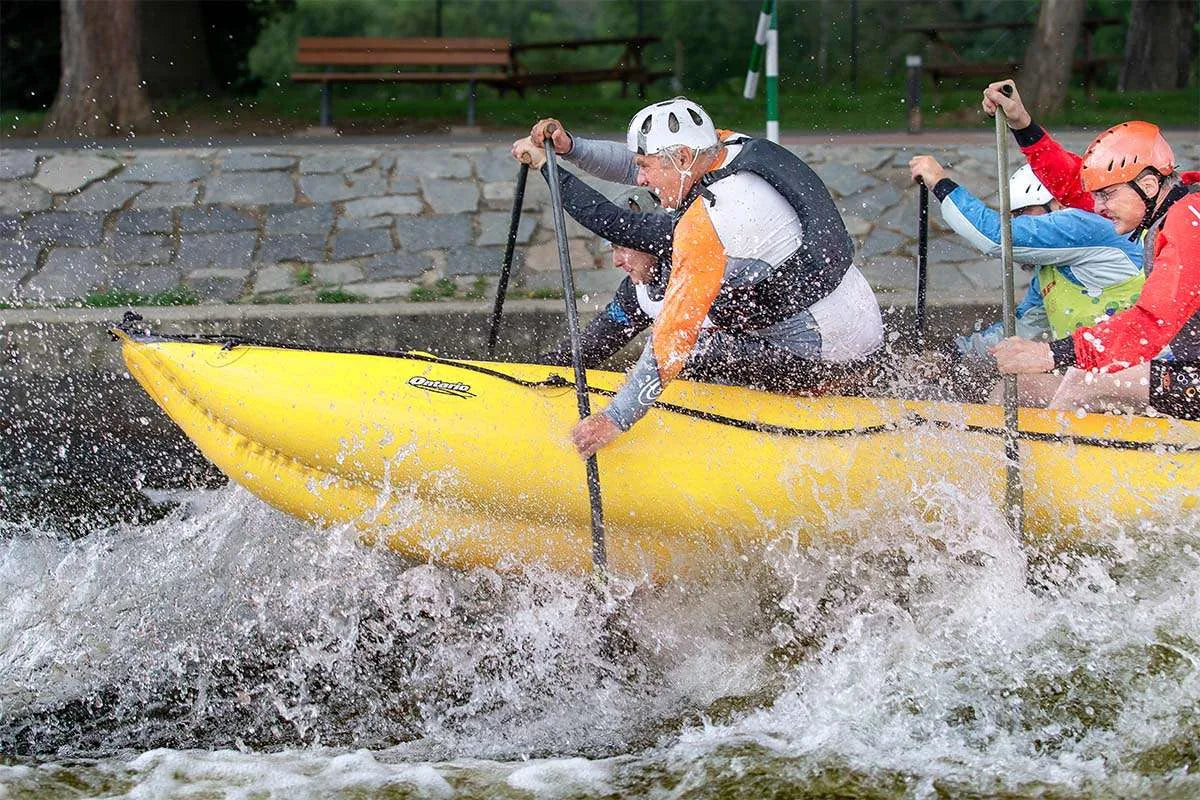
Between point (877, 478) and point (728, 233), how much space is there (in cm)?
102

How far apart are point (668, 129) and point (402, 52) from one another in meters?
8.03

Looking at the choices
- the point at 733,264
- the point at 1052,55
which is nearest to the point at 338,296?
the point at 733,264

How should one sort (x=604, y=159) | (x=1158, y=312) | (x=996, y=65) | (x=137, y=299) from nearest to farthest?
(x=1158, y=312) → (x=604, y=159) → (x=137, y=299) → (x=996, y=65)

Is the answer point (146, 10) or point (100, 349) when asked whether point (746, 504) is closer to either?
point (100, 349)

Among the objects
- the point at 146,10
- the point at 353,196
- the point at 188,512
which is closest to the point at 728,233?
the point at 188,512

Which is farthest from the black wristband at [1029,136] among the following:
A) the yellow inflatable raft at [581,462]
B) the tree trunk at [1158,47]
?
the tree trunk at [1158,47]

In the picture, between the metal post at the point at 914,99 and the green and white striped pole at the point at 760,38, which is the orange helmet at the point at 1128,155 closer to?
the green and white striped pole at the point at 760,38

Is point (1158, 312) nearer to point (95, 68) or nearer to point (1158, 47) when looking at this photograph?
point (95, 68)

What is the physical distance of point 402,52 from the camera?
1214cm

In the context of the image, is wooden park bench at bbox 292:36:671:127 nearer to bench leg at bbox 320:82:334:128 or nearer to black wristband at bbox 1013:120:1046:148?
bench leg at bbox 320:82:334:128

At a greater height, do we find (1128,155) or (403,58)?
(403,58)

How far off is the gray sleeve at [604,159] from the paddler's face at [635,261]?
73 centimetres

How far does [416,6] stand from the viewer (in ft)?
74.3

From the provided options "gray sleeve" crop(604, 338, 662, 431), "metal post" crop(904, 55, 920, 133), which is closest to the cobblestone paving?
"metal post" crop(904, 55, 920, 133)
